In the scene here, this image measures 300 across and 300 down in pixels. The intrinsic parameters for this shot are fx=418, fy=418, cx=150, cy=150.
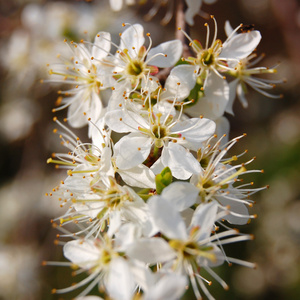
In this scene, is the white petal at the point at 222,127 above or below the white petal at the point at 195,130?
below

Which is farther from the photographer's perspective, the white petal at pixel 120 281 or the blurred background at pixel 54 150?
the blurred background at pixel 54 150

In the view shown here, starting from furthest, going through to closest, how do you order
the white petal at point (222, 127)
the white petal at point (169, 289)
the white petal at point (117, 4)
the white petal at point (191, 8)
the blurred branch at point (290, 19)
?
the blurred branch at point (290, 19), the white petal at point (117, 4), the white petal at point (191, 8), the white petal at point (222, 127), the white petal at point (169, 289)

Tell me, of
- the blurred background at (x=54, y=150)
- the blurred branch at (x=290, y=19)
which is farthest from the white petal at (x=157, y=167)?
the blurred branch at (x=290, y=19)

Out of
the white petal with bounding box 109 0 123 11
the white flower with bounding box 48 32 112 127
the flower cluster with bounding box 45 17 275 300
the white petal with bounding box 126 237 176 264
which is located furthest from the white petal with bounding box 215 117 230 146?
the white petal with bounding box 109 0 123 11

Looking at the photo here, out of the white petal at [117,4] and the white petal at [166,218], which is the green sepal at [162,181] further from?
the white petal at [117,4]

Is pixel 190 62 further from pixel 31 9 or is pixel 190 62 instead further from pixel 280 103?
pixel 280 103

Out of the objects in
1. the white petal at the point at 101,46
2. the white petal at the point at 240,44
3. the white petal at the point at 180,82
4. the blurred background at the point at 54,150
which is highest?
the white petal at the point at 101,46

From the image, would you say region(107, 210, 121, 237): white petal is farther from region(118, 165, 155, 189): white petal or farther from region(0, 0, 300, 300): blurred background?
region(0, 0, 300, 300): blurred background

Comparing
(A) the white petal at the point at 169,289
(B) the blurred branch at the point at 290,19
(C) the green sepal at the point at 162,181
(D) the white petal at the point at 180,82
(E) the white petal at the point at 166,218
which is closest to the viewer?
(A) the white petal at the point at 169,289
